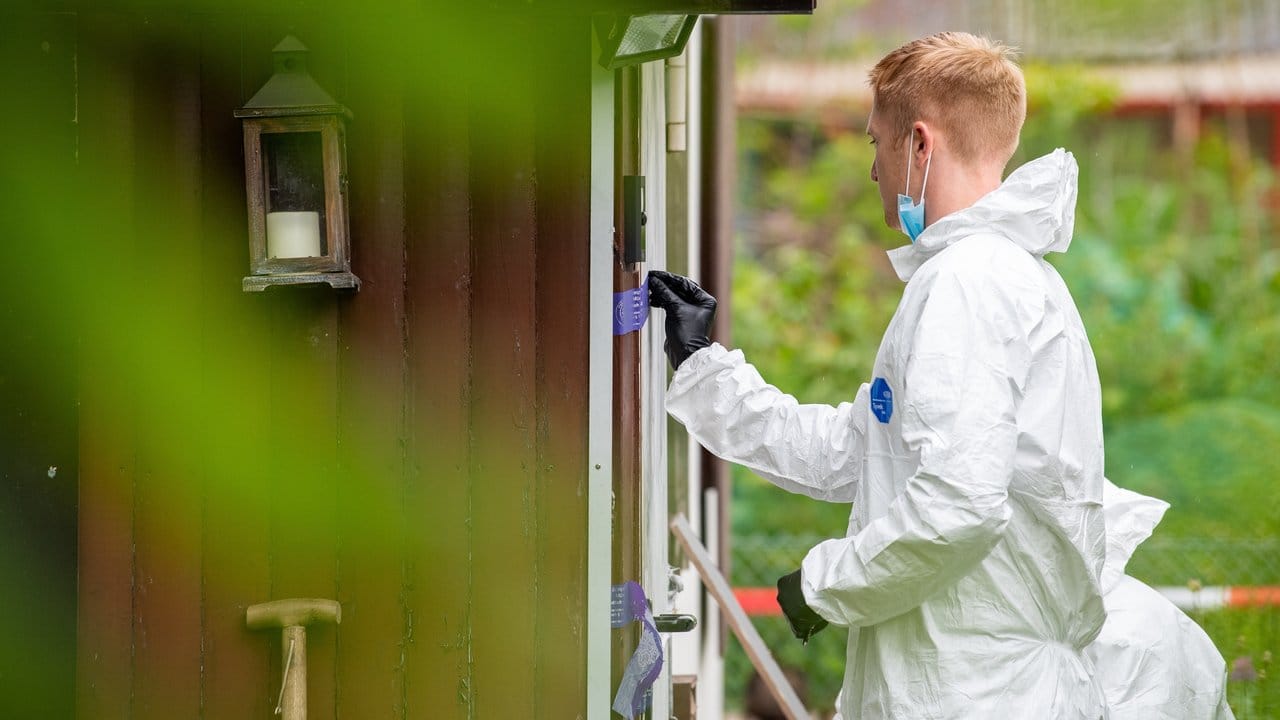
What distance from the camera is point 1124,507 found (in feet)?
9.20

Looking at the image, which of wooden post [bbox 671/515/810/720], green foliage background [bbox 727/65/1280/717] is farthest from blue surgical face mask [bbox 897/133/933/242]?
green foliage background [bbox 727/65/1280/717]

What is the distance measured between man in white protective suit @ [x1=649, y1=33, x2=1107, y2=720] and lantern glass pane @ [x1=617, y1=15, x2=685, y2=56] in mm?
393

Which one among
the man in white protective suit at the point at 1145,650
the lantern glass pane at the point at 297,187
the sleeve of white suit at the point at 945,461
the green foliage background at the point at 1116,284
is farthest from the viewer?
the green foliage background at the point at 1116,284

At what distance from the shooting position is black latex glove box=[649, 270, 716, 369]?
259 cm

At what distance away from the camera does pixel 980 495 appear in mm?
1919

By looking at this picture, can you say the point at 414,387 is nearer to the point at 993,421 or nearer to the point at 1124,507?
the point at 993,421

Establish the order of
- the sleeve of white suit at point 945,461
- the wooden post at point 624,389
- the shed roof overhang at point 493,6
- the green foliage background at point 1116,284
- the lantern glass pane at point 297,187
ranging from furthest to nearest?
the green foliage background at point 1116,284, the wooden post at point 624,389, the lantern glass pane at point 297,187, the shed roof overhang at point 493,6, the sleeve of white suit at point 945,461

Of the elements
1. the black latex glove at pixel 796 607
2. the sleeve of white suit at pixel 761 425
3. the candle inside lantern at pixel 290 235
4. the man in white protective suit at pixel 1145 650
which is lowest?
the man in white protective suit at pixel 1145 650

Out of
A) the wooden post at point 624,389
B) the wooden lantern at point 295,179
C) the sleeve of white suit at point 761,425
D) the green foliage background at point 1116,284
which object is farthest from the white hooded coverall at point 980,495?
the green foliage background at point 1116,284

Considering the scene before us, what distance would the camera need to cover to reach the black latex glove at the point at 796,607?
7.11 ft

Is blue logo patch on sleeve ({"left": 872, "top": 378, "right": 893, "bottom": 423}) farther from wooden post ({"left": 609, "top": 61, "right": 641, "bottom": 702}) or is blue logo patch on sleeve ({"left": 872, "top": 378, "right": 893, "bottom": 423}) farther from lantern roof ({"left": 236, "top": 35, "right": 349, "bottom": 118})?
lantern roof ({"left": 236, "top": 35, "right": 349, "bottom": 118})

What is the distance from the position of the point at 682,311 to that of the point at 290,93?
887 millimetres

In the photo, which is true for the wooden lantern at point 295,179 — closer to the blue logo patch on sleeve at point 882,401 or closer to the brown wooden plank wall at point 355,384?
the brown wooden plank wall at point 355,384

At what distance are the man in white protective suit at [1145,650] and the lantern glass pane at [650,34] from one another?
1.40m
